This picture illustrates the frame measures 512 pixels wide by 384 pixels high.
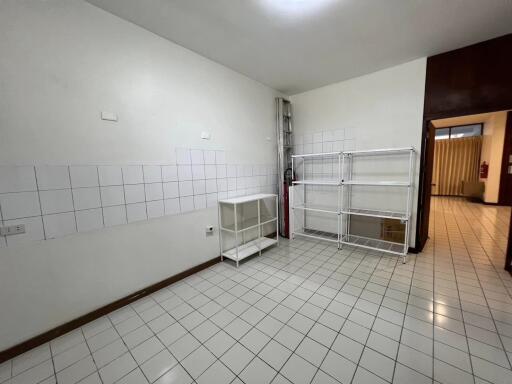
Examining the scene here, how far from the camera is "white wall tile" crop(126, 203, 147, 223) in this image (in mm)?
1877

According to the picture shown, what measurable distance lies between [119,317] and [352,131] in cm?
345

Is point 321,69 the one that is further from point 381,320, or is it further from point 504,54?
point 381,320

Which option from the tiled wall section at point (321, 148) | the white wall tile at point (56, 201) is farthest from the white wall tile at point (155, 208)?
the tiled wall section at point (321, 148)

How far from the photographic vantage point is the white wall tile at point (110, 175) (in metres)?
1.71

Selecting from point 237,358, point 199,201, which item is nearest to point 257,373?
point 237,358

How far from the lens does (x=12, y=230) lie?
4.50 ft

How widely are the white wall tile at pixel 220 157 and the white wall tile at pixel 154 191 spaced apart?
2.53 feet

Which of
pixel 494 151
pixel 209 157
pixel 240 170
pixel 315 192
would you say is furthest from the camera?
pixel 494 151

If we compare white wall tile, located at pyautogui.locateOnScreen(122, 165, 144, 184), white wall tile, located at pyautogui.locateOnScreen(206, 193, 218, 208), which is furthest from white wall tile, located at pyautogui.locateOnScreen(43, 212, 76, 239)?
white wall tile, located at pyautogui.locateOnScreen(206, 193, 218, 208)

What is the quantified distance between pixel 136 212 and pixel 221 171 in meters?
1.08

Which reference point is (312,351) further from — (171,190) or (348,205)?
(348,205)

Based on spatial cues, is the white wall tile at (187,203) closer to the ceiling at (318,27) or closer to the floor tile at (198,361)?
the floor tile at (198,361)

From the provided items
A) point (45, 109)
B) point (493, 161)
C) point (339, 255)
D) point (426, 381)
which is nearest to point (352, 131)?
point (339, 255)

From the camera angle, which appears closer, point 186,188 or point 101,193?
point 101,193
